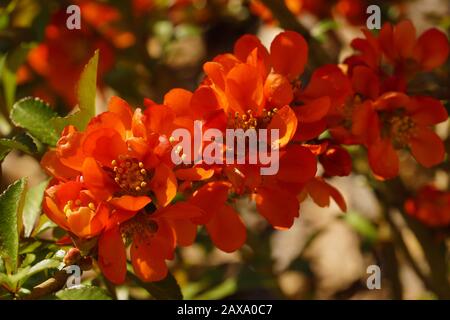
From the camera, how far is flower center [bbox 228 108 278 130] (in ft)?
3.40

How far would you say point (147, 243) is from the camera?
1007 millimetres

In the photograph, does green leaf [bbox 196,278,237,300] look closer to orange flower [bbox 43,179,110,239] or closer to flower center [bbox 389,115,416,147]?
flower center [bbox 389,115,416,147]

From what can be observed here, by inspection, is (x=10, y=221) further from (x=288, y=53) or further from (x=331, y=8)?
(x=331, y=8)

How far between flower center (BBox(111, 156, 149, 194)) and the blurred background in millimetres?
576

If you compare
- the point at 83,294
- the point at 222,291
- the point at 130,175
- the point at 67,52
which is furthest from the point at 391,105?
the point at 67,52

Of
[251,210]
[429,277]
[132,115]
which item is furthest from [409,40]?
[251,210]

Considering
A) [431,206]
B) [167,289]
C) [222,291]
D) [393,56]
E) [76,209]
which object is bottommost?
[222,291]

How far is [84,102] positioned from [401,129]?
20.6 inches

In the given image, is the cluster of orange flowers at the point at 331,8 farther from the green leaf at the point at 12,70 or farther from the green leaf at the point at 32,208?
the green leaf at the point at 32,208

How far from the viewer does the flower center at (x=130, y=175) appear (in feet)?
3.25

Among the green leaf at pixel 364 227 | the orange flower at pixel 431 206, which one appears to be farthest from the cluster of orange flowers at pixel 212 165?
the green leaf at pixel 364 227

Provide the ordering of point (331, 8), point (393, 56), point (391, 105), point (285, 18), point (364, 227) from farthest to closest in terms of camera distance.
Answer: point (331, 8) < point (364, 227) < point (285, 18) < point (393, 56) < point (391, 105)

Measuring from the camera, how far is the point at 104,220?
0.93 metres

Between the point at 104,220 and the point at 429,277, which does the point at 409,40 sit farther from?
the point at 429,277
